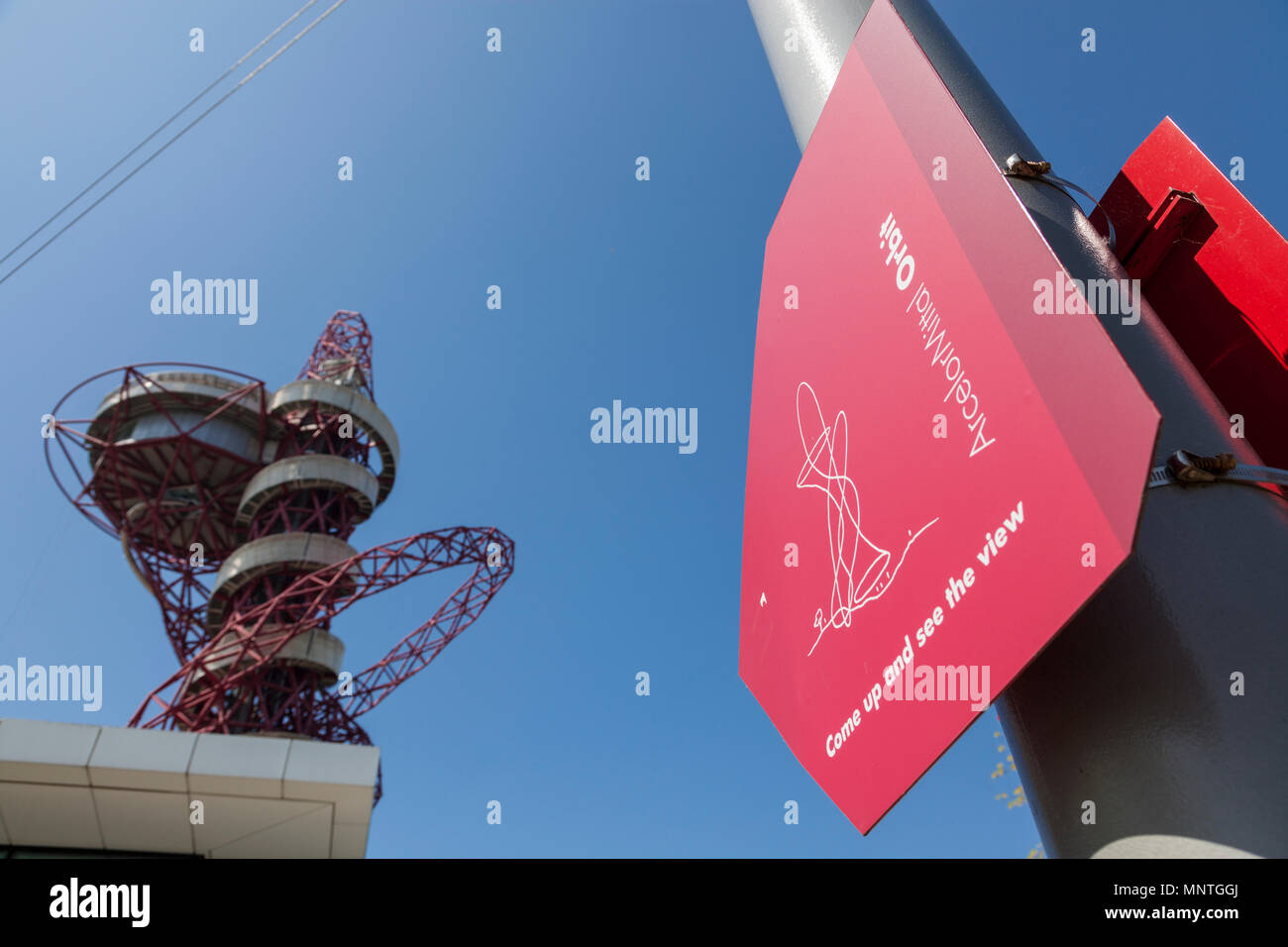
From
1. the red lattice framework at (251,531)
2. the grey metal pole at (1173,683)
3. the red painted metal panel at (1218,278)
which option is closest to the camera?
the grey metal pole at (1173,683)

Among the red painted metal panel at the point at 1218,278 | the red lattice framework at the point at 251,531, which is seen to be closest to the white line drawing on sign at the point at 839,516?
the red painted metal panel at the point at 1218,278

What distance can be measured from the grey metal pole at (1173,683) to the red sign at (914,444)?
0.31 meters

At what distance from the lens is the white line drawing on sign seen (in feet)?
7.99

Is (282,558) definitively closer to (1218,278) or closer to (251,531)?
(251,531)

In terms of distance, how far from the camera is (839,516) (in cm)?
276

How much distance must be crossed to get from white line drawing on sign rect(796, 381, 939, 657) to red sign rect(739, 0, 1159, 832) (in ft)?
0.03

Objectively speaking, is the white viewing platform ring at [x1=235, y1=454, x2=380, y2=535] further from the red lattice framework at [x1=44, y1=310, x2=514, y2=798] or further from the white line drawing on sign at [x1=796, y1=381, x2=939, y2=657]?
the white line drawing on sign at [x1=796, y1=381, x2=939, y2=657]

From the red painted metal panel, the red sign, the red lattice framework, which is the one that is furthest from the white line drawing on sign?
the red lattice framework

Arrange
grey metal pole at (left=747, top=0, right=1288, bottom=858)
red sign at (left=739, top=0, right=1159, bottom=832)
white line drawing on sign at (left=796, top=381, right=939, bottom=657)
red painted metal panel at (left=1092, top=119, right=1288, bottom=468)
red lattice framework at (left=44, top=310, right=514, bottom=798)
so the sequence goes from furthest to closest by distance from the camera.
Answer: red lattice framework at (left=44, top=310, right=514, bottom=798), red painted metal panel at (left=1092, top=119, right=1288, bottom=468), white line drawing on sign at (left=796, top=381, right=939, bottom=657), red sign at (left=739, top=0, right=1159, bottom=832), grey metal pole at (left=747, top=0, right=1288, bottom=858)

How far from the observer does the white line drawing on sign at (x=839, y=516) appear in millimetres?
2436

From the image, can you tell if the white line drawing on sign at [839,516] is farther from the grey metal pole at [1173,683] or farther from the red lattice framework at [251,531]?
the red lattice framework at [251,531]

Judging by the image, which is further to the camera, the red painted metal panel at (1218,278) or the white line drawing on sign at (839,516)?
the red painted metal panel at (1218,278)

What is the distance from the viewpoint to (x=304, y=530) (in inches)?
1458
